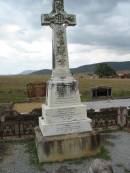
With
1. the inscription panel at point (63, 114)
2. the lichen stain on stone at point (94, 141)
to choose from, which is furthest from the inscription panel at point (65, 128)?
the lichen stain on stone at point (94, 141)

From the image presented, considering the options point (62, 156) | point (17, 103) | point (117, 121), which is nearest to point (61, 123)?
point (62, 156)

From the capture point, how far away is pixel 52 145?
10336mm

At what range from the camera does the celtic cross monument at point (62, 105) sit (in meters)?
10.6

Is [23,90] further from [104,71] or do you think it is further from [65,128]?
[104,71]

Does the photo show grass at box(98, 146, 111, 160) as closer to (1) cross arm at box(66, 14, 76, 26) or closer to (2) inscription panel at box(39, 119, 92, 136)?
(2) inscription panel at box(39, 119, 92, 136)

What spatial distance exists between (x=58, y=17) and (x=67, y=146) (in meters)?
4.74

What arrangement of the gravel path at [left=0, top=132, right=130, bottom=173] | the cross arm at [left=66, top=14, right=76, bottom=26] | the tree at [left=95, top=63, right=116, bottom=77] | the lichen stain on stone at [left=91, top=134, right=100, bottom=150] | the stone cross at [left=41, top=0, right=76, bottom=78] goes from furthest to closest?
the tree at [left=95, top=63, right=116, bottom=77], the cross arm at [left=66, top=14, right=76, bottom=26], the stone cross at [left=41, top=0, right=76, bottom=78], the lichen stain on stone at [left=91, top=134, right=100, bottom=150], the gravel path at [left=0, top=132, right=130, bottom=173]

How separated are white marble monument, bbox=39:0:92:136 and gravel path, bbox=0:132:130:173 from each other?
128cm

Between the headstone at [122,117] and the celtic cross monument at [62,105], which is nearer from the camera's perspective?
the celtic cross monument at [62,105]

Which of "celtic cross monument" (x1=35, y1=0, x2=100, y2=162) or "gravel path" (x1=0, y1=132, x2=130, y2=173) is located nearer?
"gravel path" (x1=0, y1=132, x2=130, y2=173)

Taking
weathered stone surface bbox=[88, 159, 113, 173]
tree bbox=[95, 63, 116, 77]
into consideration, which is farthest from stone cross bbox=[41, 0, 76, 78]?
tree bbox=[95, 63, 116, 77]

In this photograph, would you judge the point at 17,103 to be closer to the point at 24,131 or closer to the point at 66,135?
the point at 24,131

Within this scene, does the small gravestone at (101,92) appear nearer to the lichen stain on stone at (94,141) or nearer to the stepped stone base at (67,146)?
the lichen stain on stone at (94,141)

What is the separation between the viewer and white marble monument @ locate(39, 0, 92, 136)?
1102 centimetres
